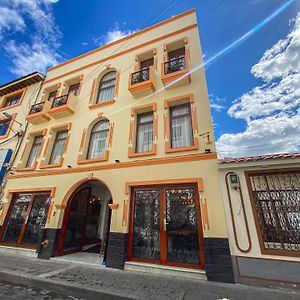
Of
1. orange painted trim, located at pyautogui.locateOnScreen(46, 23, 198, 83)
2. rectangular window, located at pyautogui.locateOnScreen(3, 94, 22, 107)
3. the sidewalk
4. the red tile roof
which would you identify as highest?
orange painted trim, located at pyautogui.locateOnScreen(46, 23, 198, 83)

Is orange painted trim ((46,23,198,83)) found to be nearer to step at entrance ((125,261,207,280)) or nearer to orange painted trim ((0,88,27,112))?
orange painted trim ((0,88,27,112))

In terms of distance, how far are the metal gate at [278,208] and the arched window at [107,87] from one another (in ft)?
25.9

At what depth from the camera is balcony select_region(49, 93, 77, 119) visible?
918cm

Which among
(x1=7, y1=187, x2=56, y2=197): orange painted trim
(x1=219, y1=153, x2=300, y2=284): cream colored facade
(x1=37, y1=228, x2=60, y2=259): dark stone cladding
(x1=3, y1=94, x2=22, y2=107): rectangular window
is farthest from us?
(x1=3, y1=94, x2=22, y2=107): rectangular window

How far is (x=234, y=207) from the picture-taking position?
16.6 feet

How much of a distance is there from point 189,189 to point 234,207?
145 cm

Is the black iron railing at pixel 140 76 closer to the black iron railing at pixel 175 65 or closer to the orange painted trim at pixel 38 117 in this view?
the black iron railing at pixel 175 65

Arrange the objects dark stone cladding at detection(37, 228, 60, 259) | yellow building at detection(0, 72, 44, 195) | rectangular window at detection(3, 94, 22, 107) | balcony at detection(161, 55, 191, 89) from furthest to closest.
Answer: rectangular window at detection(3, 94, 22, 107) < yellow building at detection(0, 72, 44, 195) < balcony at detection(161, 55, 191, 89) < dark stone cladding at detection(37, 228, 60, 259)

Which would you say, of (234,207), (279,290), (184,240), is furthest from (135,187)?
(279,290)

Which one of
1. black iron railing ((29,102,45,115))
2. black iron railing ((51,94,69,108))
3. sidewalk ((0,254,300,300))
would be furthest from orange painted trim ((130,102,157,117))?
black iron railing ((29,102,45,115))

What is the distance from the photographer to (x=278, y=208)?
474 cm

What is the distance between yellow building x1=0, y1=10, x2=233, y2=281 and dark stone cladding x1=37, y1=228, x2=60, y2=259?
0.13 ft

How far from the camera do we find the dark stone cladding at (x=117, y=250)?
568 cm

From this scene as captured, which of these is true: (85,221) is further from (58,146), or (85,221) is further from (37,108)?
(37,108)
